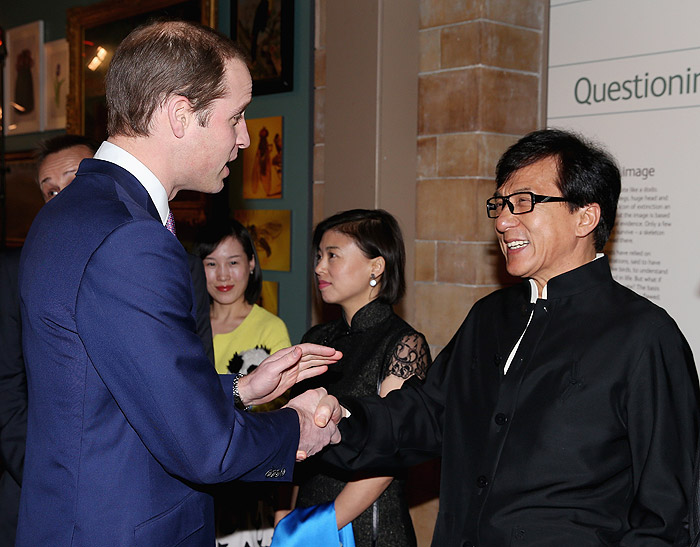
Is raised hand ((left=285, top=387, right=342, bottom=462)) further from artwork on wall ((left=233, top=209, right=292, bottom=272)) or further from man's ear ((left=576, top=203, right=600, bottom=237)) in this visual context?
artwork on wall ((left=233, top=209, right=292, bottom=272))

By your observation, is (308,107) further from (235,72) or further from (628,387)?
(628,387)

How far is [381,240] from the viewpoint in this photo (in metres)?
3.29

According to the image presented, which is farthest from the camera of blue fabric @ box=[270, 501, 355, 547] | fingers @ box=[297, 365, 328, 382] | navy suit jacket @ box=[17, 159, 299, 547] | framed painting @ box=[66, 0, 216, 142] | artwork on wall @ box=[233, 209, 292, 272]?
framed painting @ box=[66, 0, 216, 142]

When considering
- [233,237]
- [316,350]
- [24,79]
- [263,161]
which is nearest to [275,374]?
[316,350]

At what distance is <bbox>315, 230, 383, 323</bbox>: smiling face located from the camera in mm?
3207

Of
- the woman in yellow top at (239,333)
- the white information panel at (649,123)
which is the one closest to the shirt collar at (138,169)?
the woman in yellow top at (239,333)

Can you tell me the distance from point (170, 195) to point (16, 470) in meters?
1.36

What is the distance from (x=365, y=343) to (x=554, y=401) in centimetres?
111

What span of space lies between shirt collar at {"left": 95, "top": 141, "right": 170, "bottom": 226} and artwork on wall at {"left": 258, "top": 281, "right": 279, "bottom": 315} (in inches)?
119

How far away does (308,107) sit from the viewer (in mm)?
4621

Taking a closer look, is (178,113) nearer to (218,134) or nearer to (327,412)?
(218,134)

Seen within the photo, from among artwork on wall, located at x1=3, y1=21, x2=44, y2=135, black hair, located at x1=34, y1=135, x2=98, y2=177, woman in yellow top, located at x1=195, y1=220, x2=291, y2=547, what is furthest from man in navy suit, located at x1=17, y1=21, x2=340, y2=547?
artwork on wall, located at x1=3, y1=21, x2=44, y2=135

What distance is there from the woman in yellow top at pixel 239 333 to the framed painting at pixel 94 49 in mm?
2460

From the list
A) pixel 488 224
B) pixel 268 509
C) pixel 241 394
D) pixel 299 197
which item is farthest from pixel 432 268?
pixel 241 394
